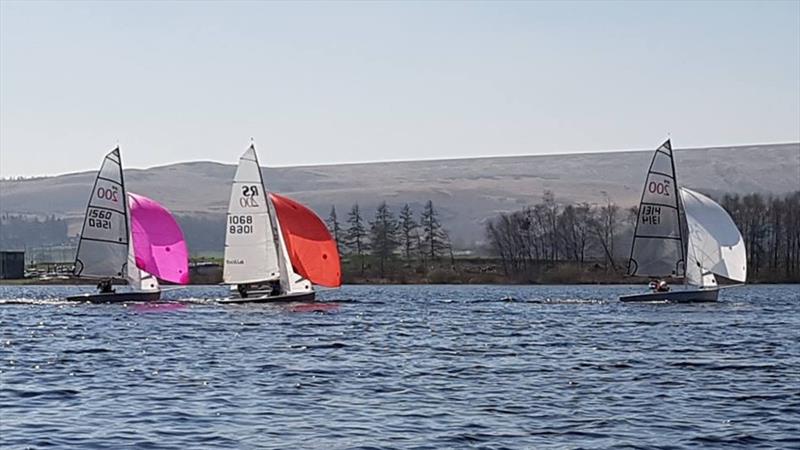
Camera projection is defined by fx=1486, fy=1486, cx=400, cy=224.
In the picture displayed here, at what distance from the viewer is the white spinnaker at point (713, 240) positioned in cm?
7044

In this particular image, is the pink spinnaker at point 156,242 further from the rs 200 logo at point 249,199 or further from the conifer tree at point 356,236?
the conifer tree at point 356,236

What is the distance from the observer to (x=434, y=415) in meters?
25.0

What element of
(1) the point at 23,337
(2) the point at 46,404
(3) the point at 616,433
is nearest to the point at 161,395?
(2) the point at 46,404

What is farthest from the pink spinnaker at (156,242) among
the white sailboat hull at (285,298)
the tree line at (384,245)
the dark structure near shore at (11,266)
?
the dark structure near shore at (11,266)

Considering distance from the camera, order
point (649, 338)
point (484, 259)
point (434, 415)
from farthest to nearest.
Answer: point (484, 259) < point (649, 338) < point (434, 415)

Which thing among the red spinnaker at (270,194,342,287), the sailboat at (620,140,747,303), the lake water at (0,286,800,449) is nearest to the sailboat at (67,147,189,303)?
the red spinnaker at (270,194,342,287)

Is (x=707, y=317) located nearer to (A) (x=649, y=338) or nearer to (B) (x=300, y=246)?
(A) (x=649, y=338)

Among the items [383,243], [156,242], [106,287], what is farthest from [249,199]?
[383,243]

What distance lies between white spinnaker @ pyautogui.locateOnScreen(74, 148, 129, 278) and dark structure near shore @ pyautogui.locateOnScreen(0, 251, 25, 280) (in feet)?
340

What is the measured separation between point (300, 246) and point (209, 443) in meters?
45.7

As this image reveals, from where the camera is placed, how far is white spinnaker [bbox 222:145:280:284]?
68875mm

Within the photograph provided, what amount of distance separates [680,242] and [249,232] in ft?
68.7

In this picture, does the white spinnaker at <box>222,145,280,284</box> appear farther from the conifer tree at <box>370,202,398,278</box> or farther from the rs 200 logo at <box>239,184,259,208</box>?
the conifer tree at <box>370,202,398,278</box>

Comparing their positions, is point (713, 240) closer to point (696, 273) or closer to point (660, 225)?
point (696, 273)
